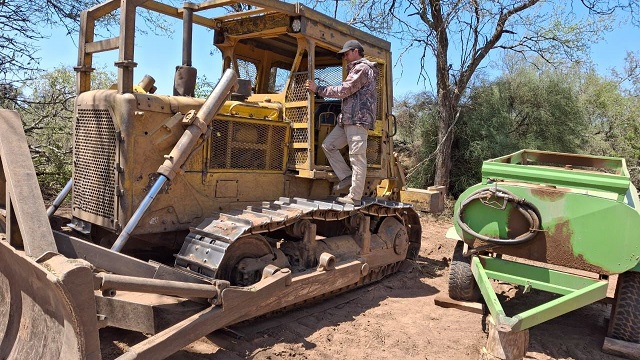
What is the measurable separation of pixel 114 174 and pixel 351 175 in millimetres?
2571

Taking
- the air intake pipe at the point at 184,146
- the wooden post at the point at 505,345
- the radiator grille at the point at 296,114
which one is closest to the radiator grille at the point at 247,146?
the radiator grille at the point at 296,114

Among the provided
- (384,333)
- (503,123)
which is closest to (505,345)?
(384,333)

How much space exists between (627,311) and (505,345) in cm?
179

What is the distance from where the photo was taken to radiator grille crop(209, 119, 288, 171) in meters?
4.95

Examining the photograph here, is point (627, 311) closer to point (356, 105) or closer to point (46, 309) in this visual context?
point (356, 105)

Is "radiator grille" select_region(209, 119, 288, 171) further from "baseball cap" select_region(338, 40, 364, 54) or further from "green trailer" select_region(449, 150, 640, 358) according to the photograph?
"green trailer" select_region(449, 150, 640, 358)

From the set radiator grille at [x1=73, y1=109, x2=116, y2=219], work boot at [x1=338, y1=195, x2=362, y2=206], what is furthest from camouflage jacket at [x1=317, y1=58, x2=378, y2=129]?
radiator grille at [x1=73, y1=109, x2=116, y2=219]

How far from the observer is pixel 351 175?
18.8 ft

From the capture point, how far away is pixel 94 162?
4625 millimetres

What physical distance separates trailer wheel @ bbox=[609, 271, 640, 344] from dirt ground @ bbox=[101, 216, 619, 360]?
0.26 meters

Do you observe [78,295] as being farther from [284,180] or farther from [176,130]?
[284,180]

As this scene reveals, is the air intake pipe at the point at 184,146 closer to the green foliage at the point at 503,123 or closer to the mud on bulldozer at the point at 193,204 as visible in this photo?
the mud on bulldozer at the point at 193,204

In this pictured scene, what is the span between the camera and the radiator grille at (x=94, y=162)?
175 inches

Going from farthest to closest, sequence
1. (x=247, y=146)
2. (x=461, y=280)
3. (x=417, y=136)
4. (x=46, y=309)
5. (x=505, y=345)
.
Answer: (x=417, y=136) → (x=461, y=280) → (x=247, y=146) → (x=505, y=345) → (x=46, y=309)
